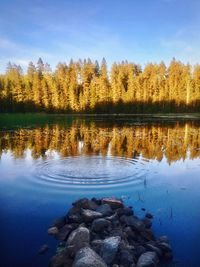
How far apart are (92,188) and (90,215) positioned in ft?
14.5

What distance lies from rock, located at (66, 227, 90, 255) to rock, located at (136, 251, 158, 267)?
1512mm

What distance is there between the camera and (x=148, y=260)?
758cm

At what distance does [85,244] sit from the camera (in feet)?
27.0

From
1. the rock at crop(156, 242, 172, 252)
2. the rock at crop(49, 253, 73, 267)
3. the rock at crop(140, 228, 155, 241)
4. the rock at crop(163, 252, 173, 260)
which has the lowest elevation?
the rock at crop(163, 252, 173, 260)

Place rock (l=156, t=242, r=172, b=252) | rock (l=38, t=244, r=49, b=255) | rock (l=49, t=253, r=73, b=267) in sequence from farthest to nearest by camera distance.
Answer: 1. rock (l=38, t=244, r=49, b=255)
2. rock (l=156, t=242, r=172, b=252)
3. rock (l=49, t=253, r=73, b=267)

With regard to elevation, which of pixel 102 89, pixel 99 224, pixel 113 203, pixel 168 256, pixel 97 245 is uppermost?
pixel 102 89

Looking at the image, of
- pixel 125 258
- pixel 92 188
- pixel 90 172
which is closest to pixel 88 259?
pixel 125 258

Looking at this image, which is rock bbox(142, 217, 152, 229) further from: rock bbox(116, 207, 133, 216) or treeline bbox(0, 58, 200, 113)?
treeline bbox(0, 58, 200, 113)

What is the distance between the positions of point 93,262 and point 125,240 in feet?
5.90

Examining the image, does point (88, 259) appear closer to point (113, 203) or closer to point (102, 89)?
point (113, 203)

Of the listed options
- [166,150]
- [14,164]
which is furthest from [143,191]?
[166,150]

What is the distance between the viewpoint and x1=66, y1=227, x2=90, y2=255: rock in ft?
26.8

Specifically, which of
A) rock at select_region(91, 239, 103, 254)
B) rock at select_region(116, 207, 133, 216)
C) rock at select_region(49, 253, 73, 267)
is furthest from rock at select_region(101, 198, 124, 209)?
rock at select_region(49, 253, 73, 267)

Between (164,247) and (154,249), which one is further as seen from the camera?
(164,247)
